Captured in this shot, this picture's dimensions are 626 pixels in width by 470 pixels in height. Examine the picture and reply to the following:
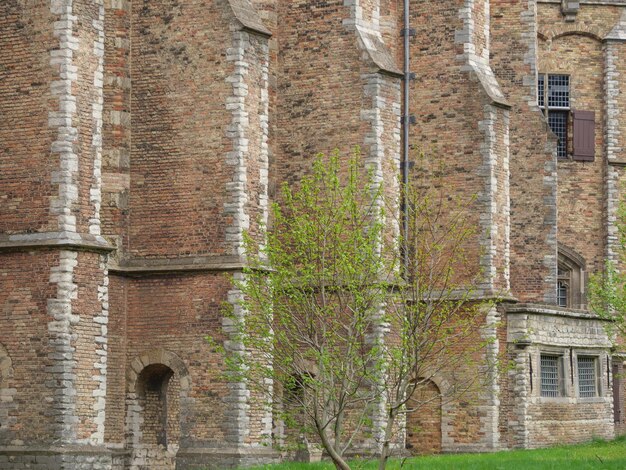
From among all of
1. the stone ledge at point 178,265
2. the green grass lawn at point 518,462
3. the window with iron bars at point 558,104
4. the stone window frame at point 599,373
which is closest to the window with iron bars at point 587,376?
the stone window frame at point 599,373

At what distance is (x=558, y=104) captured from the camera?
172 ft

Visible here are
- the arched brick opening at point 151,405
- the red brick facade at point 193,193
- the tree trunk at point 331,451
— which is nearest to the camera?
the tree trunk at point 331,451

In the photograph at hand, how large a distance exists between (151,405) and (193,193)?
455 centimetres

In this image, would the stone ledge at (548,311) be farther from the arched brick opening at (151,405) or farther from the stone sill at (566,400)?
the arched brick opening at (151,405)

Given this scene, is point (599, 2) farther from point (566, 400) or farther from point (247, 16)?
point (247, 16)

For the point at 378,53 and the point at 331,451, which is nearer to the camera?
the point at 331,451

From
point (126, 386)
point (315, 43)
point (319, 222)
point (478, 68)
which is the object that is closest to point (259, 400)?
point (126, 386)

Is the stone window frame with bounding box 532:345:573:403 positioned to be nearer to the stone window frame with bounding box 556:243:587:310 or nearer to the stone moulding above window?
the stone window frame with bounding box 556:243:587:310

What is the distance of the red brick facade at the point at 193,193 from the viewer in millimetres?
33156

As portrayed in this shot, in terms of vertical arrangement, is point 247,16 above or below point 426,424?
above

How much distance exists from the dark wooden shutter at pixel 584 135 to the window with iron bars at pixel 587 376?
26.1 feet

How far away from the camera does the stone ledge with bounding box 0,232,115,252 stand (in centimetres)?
3294

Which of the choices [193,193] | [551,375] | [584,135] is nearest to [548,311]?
[551,375]

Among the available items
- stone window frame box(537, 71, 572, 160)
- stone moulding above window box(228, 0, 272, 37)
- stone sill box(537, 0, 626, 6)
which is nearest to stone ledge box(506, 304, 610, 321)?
stone window frame box(537, 71, 572, 160)
